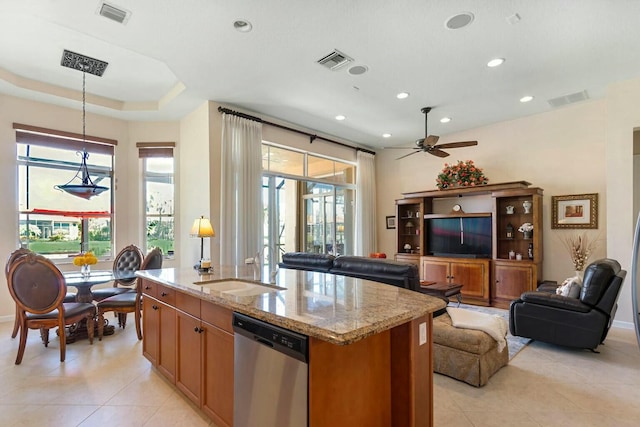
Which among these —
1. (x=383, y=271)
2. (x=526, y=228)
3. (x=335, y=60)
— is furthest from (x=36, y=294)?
(x=526, y=228)

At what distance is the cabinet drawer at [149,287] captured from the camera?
9.49 ft

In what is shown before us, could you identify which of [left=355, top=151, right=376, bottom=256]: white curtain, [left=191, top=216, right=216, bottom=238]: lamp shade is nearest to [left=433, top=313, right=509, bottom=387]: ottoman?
[left=191, top=216, right=216, bottom=238]: lamp shade

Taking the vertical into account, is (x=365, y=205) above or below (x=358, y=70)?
below

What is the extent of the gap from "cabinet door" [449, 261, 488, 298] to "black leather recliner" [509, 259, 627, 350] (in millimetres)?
1973

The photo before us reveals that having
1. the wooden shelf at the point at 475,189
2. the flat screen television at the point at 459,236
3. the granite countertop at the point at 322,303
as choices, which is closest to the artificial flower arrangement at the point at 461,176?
the wooden shelf at the point at 475,189

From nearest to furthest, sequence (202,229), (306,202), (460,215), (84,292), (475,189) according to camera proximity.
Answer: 1. (84,292)
2. (202,229)
3. (475,189)
4. (460,215)
5. (306,202)

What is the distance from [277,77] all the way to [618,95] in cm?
468

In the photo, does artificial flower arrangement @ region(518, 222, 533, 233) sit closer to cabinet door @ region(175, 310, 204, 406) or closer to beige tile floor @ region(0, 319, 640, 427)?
beige tile floor @ region(0, 319, 640, 427)

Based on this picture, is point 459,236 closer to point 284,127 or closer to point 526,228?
point 526,228

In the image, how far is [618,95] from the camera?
4449mm

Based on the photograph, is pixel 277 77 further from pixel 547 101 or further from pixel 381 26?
pixel 547 101

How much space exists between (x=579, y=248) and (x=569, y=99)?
7.70ft

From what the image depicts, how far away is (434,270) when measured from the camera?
20.7 feet

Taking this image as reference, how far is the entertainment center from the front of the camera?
5.41m
